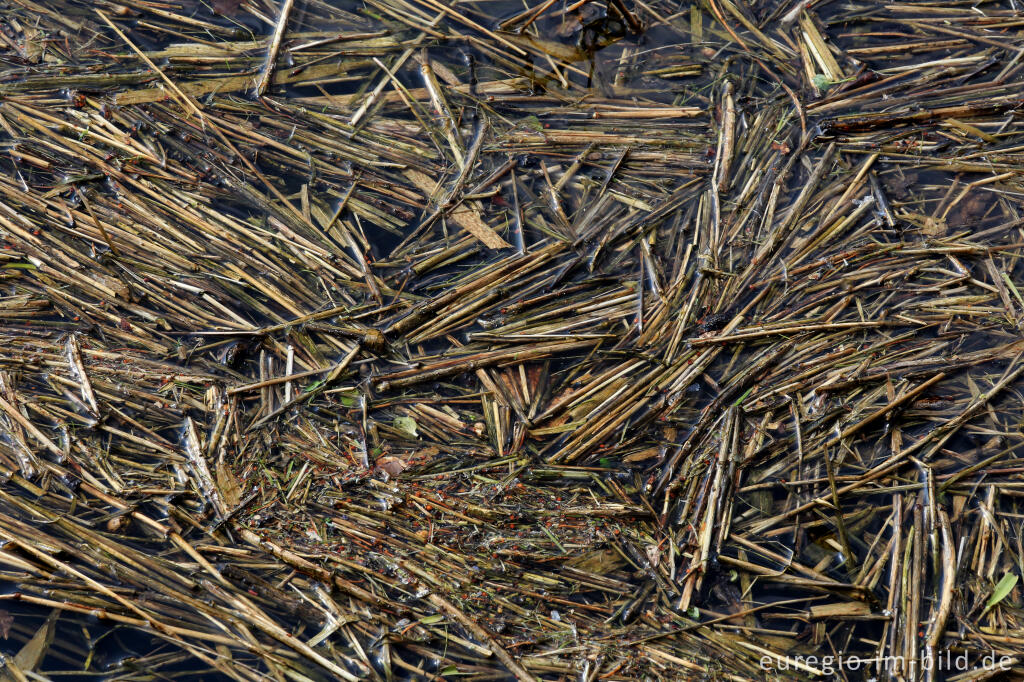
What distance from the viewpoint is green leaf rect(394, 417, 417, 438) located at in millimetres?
2828

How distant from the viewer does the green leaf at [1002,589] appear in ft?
8.34

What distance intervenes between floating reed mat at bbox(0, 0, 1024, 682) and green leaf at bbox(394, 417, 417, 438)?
1cm

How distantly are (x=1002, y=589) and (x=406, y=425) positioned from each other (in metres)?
2.26

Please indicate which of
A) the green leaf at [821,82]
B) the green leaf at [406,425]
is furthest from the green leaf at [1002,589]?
the green leaf at [821,82]

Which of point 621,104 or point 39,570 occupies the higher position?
point 621,104

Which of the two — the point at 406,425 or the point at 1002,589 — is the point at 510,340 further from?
the point at 1002,589

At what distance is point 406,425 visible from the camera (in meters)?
2.84

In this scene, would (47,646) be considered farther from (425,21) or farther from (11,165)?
(425,21)

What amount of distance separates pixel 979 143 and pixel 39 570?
4444mm

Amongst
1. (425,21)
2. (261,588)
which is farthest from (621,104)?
(261,588)

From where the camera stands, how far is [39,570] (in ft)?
8.07

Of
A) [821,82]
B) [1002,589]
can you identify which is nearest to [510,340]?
[1002,589]

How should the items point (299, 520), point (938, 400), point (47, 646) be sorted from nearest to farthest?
point (47, 646), point (299, 520), point (938, 400)

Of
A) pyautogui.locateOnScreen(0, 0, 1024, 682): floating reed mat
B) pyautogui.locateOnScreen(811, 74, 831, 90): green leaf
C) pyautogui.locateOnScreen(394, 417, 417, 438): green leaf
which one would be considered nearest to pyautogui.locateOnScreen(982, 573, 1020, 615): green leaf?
pyautogui.locateOnScreen(0, 0, 1024, 682): floating reed mat
